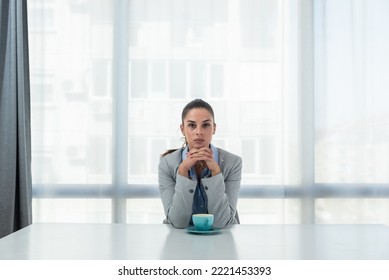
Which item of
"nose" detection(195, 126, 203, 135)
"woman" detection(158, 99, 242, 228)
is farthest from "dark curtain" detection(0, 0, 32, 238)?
"nose" detection(195, 126, 203, 135)

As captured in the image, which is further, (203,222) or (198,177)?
(198,177)

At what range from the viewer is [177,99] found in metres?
3.12

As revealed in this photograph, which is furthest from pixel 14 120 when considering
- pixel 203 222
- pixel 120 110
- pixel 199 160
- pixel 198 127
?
pixel 203 222

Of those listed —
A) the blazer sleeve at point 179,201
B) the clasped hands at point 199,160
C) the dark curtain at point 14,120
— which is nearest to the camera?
the blazer sleeve at point 179,201

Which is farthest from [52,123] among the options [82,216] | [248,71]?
[248,71]

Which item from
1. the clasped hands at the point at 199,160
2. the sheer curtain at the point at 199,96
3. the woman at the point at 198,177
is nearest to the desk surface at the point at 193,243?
the woman at the point at 198,177

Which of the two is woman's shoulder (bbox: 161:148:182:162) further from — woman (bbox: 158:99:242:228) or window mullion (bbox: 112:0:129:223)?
window mullion (bbox: 112:0:129:223)

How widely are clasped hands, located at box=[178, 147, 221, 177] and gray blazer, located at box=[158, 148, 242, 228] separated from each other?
0.12 feet

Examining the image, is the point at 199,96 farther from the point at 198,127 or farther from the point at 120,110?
the point at 198,127

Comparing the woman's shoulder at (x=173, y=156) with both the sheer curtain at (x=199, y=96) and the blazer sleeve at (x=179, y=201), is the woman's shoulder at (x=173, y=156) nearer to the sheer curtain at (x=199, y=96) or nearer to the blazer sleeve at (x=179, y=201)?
the blazer sleeve at (x=179, y=201)

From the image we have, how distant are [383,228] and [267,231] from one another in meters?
0.49

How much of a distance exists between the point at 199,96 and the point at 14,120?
121 cm

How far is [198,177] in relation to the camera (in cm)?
225

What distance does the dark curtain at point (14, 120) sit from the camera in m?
3.03
